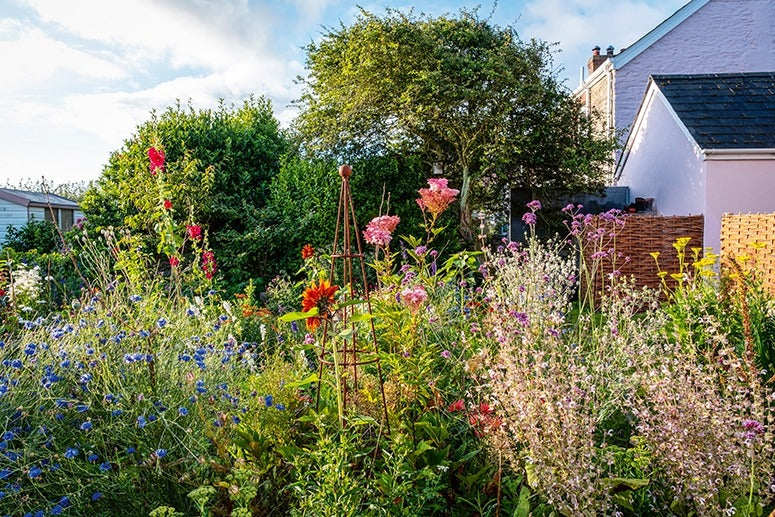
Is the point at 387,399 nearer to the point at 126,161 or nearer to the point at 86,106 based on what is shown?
the point at 86,106

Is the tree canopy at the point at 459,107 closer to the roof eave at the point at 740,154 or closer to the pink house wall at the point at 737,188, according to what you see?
the roof eave at the point at 740,154

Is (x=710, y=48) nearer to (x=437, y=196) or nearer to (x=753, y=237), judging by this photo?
(x=753, y=237)

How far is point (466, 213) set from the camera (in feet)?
33.0

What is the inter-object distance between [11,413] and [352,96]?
8374 mm

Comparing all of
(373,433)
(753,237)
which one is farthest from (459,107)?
(373,433)

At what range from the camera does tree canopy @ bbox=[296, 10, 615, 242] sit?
9.31m

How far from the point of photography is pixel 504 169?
10148 millimetres

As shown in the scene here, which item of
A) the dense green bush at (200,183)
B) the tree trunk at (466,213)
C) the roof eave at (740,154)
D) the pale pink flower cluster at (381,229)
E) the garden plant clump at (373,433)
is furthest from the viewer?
the tree trunk at (466,213)

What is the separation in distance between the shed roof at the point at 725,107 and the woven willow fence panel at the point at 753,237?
2.14 m

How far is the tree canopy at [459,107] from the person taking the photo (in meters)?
9.31

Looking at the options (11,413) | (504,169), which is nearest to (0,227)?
(504,169)

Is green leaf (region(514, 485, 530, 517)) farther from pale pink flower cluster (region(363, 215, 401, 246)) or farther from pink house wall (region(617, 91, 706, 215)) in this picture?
pink house wall (region(617, 91, 706, 215))

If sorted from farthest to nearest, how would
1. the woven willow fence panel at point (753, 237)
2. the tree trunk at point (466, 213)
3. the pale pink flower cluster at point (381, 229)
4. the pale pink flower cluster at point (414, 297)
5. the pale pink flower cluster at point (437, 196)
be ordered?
the tree trunk at point (466, 213) → the woven willow fence panel at point (753, 237) → the pale pink flower cluster at point (437, 196) → the pale pink flower cluster at point (381, 229) → the pale pink flower cluster at point (414, 297)

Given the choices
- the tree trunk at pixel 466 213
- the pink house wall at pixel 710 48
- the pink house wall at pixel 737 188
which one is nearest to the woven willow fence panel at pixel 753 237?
the pink house wall at pixel 737 188
